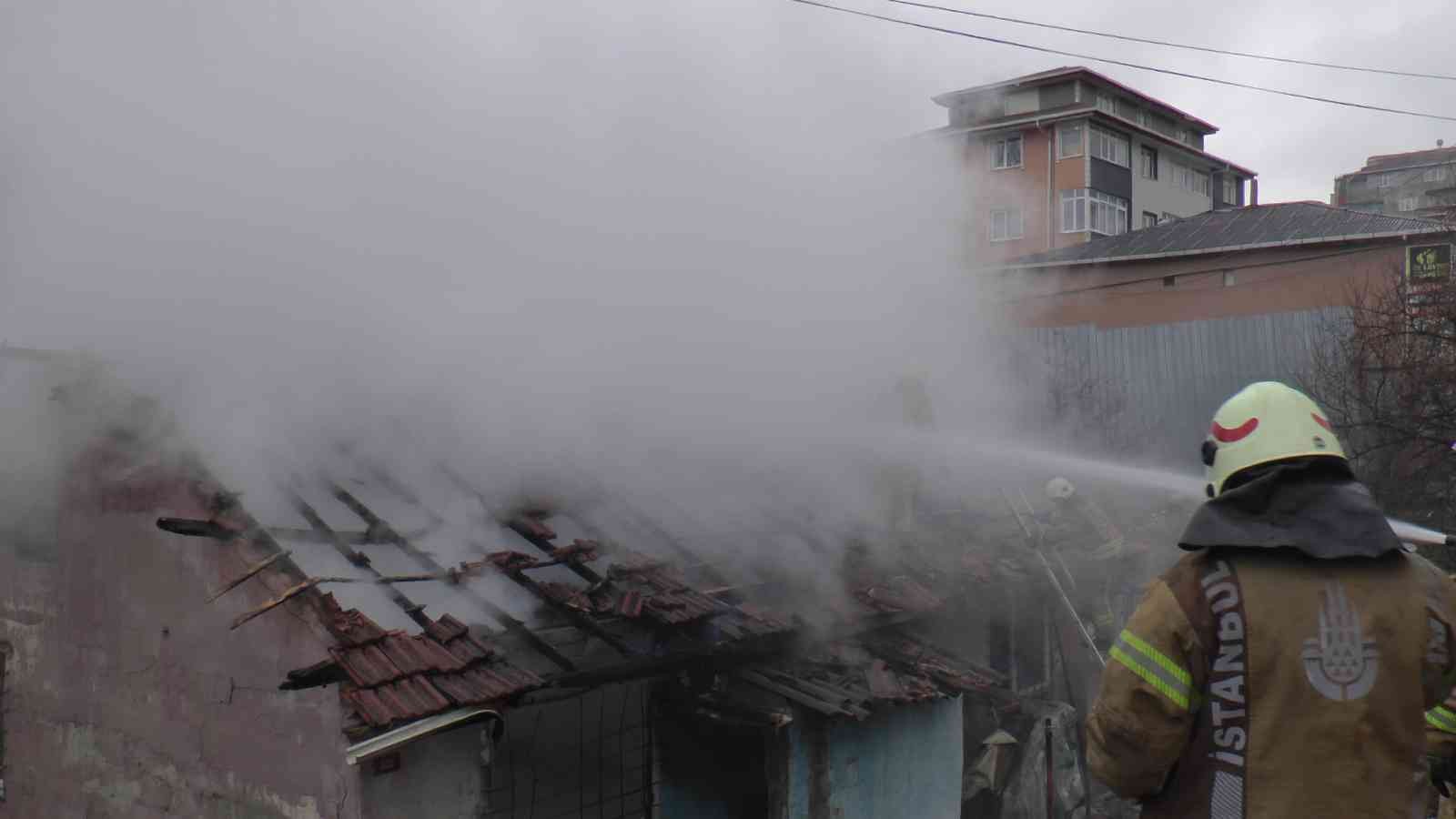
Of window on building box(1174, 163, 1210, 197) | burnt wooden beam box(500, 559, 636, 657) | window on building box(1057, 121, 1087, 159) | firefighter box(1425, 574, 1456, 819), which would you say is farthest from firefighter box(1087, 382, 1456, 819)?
window on building box(1174, 163, 1210, 197)

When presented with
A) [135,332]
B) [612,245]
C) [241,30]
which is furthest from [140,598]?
[612,245]

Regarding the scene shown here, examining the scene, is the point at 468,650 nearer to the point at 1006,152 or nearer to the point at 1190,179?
the point at 1006,152

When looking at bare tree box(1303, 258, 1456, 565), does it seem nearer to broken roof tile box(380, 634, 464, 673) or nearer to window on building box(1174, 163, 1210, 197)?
broken roof tile box(380, 634, 464, 673)

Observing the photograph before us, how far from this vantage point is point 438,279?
23.7ft

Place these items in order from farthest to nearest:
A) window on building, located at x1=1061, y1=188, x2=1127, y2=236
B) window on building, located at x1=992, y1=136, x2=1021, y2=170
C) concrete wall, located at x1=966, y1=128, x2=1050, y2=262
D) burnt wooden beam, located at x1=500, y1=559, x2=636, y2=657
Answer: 1. window on building, located at x1=1061, y1=188, x2=1127, y2=236
2. window on building, located at x1=992, y1=136, x2=1021, y2=170
3. concrete wall, located at x1=966, y1=128, x2=1050, y2=262
4. burnt wooden beam, located at x1=500, y1=559, x2=636, y2=657

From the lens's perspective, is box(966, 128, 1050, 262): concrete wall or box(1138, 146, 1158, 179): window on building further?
box(1138, 146, 1158, 179): window on building

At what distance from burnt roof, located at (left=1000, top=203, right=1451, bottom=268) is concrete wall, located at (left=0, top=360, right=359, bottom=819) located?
44.3ft

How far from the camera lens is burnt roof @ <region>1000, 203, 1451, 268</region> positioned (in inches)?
725

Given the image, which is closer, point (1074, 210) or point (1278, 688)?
point (1278, 688)

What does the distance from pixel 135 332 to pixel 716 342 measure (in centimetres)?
393

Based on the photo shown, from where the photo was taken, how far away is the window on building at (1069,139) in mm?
32250

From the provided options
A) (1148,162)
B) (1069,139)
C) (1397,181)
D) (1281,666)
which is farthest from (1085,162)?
(1397,181)

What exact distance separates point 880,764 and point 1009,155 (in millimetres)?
27897

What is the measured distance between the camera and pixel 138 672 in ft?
19.4
